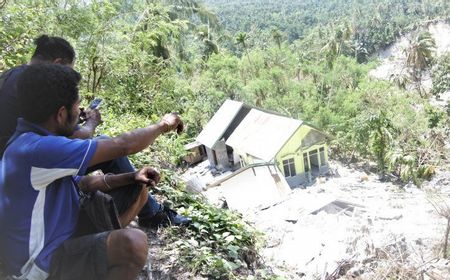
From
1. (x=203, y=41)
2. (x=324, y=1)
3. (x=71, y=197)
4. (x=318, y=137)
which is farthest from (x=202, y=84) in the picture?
(x=324, y=1)

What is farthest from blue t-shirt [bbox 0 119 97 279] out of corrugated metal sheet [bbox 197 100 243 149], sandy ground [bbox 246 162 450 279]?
corrugated metal sheet [bbox 197 100 243 149]

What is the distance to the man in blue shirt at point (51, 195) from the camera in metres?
1.78

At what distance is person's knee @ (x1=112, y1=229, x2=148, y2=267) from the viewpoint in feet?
6.52

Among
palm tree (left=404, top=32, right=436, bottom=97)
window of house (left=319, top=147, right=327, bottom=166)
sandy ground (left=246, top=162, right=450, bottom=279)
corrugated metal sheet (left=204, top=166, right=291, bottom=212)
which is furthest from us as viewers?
palm tree (left=404, top=32, right=436, bottom=97)

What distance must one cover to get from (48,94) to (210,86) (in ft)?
75.4

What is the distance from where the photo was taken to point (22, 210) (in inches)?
70.9

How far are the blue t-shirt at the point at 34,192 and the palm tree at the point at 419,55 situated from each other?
33.6m

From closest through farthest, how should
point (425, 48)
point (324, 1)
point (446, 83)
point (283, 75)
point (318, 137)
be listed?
point (318, 137) → point (446, 83) → point (283, 75) → point (425, 48) → point (324, 1)

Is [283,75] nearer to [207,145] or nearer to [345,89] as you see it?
[345,89]

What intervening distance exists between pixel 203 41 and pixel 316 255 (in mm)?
25022

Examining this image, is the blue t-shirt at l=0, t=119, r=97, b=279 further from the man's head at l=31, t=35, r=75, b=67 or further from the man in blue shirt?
the man's head at l=31, t=35, r=75, b=67

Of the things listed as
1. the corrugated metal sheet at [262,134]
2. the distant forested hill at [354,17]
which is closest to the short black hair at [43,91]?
the corrugated metal sheet at [262,134]

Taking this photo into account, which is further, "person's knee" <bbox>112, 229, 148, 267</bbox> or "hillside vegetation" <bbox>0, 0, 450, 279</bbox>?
"hillside vegetation" <bbox>0, 0, 450, 279</bbox>

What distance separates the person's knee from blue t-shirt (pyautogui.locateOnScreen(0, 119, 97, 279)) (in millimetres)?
284
